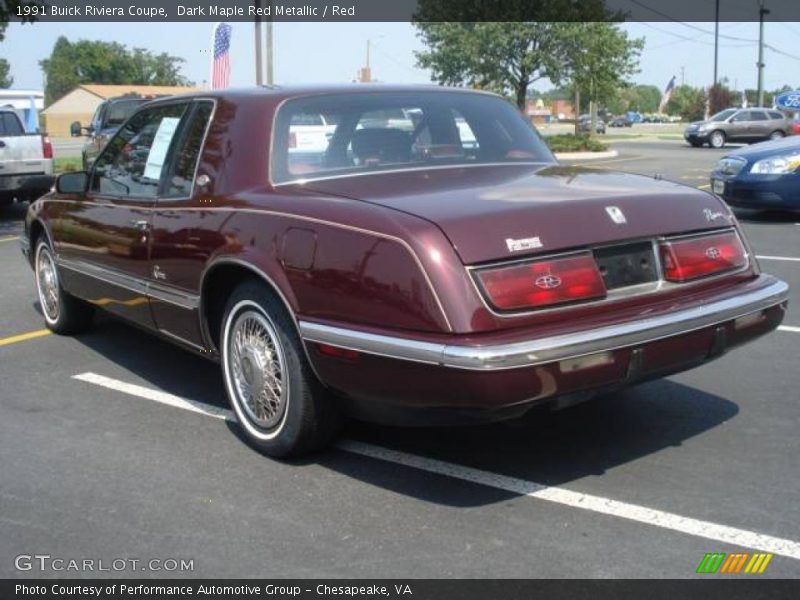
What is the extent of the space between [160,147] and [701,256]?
2.82 m

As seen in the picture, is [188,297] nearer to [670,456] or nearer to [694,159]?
[670,456]

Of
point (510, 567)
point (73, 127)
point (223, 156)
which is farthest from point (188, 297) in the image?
point (73, 127)

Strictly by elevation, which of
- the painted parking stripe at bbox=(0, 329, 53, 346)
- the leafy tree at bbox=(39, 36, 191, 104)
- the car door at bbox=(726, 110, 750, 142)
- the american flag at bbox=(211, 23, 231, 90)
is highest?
the leafy tree at bbox=(39, 36, 191, 104)

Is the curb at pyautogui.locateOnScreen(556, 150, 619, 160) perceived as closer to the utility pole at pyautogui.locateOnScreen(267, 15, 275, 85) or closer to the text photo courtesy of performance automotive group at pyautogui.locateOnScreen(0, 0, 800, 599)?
the utility pole at pyautogui.locateOnScreen(267, 15, 275, 85)

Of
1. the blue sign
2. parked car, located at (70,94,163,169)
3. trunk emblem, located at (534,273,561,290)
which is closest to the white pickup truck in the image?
parked car, located at (70,94,163,169)

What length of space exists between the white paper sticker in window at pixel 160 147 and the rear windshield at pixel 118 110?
15269 mm

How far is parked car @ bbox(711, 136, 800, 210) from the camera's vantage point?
11.2 metres

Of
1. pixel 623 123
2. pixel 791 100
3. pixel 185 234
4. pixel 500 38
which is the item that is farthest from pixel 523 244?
pixel 623 123

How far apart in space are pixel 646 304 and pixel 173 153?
2.54 m

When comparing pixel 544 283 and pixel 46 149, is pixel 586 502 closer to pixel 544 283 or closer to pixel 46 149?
pixel 544 283

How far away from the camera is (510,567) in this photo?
3014 millimetres

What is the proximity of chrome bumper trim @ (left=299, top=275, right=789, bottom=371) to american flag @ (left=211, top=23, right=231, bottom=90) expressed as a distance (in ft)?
52.3

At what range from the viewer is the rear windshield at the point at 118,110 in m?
19.5

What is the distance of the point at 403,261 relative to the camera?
→ 128 inches
